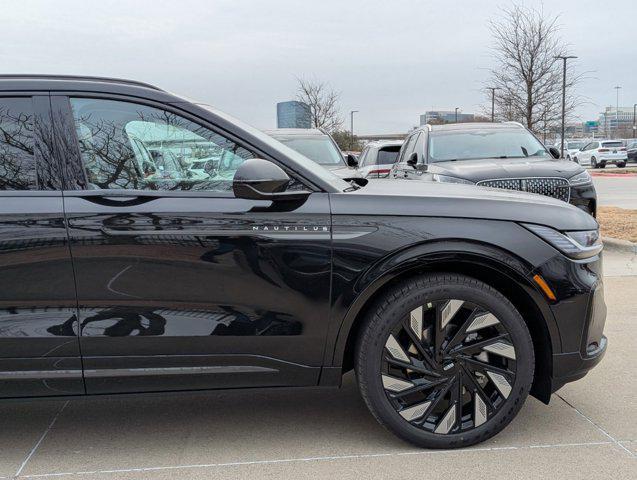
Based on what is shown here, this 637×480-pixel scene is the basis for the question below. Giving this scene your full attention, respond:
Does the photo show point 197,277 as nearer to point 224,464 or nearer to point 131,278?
point 131,278

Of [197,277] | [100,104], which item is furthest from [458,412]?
[100,104]

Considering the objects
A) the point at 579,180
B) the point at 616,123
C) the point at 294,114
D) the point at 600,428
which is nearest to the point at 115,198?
the point at 600,428

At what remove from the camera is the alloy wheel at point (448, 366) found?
2932mm

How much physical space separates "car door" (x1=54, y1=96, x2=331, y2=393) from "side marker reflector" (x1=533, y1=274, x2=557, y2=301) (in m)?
0.98

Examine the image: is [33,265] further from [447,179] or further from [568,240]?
[447,179]

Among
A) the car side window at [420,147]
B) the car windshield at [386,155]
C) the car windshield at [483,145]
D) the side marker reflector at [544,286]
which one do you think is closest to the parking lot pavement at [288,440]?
the side marker reflector at [544,286]

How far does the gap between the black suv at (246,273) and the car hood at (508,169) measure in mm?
3703

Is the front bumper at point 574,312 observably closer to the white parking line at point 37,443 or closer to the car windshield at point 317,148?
the white parking line at point 37,443

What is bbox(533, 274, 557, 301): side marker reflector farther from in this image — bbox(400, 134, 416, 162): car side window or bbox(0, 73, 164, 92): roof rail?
bbox(400, 134, 416, 162): car side window

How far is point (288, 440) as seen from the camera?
324 centimetres

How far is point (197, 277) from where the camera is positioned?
2.81 meters

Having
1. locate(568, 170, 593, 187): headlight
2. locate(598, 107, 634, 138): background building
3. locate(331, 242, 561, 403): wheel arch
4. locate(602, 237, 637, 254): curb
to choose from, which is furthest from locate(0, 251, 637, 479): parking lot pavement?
locate(598, 107, 634, 138): background building

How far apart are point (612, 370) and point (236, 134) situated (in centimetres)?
291

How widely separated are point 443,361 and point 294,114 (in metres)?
34.1
